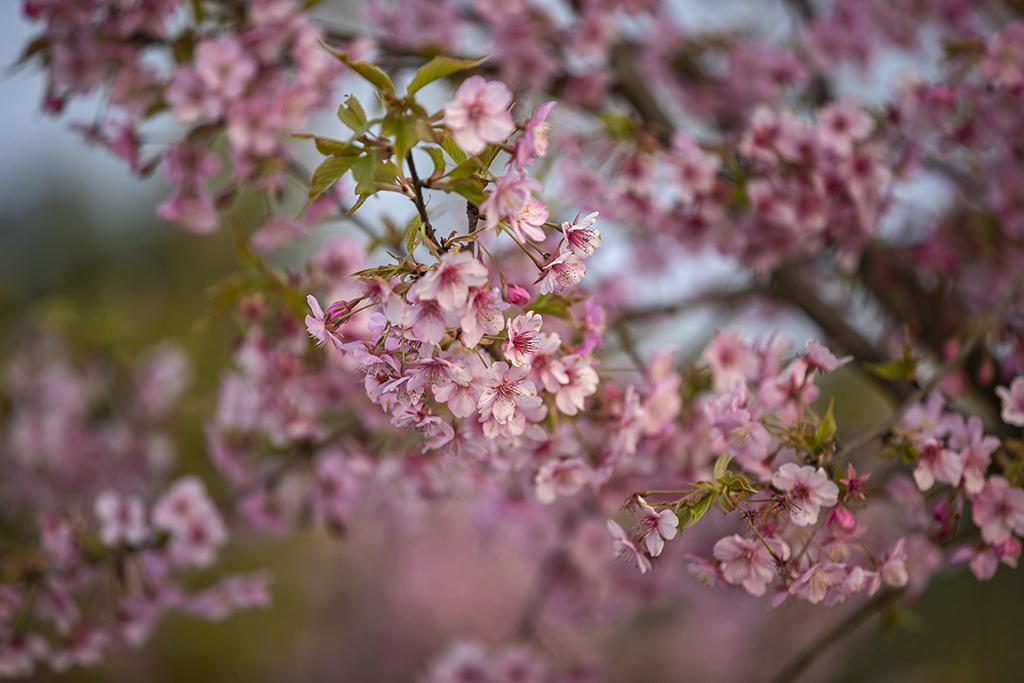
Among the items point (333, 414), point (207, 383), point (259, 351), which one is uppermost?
point (259, 351)

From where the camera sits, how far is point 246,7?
0.99 meters

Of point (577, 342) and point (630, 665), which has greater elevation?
point (577, 342)

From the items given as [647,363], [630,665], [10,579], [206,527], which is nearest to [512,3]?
[647,363]

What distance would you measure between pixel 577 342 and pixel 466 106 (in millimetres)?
297

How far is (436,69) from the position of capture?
59cm

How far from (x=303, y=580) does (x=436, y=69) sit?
265cm

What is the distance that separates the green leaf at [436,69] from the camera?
58cm

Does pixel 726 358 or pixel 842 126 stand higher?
pixel 842 126

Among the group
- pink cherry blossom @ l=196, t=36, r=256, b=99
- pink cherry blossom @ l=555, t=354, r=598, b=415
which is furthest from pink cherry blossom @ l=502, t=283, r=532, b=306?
pink cherry blossom @ l=196, t=36, r=256, b=99

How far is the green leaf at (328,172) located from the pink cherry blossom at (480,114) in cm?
8

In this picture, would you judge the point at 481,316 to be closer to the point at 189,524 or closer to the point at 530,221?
the point at 530,221

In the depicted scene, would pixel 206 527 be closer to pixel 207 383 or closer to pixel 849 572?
pixel 849 572

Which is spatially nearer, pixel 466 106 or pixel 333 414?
pixel 466 106

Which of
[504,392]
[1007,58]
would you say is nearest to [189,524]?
[504,392]
